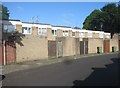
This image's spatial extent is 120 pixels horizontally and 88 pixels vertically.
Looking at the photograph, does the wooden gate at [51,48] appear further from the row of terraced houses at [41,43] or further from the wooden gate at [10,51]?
the wooden gate at [10,51]

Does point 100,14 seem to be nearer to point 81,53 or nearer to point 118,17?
point 118,17

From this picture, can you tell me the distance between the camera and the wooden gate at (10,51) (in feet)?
84.5

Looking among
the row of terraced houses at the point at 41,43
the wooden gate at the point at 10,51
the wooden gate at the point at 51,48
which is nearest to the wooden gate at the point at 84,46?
the row of terraced houses at the point at 41,43

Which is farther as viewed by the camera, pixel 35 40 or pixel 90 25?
pixel 90 25

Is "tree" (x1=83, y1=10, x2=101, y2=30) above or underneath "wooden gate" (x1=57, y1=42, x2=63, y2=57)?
above

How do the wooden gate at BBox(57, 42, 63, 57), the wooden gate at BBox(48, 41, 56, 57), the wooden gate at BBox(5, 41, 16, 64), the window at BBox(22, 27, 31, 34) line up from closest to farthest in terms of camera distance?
the wooden gate at BBox(5, 41, 16, 64) < the wooden gate at BBox(48, 41, 56, 57) < the wooden gate at BBox(57, 42, 63, 57) < the window at BBox(22, 27, 31, 34)

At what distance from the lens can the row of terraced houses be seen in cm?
2680

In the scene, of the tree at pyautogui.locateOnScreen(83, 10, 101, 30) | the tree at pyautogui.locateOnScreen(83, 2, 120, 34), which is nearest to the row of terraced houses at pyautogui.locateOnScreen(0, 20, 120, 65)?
the tree at pyautogui.locateOnScreen(83, 2, 120, 34)

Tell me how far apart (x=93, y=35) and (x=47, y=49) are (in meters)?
36.9

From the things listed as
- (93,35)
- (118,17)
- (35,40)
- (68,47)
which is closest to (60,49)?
(68,47)

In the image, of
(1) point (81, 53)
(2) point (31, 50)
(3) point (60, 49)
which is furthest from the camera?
(1) point (81, 53)

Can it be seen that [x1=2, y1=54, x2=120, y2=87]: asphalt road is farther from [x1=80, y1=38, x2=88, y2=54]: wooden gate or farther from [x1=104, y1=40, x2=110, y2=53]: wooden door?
[x1=104, y1=40, x2=110, y2=53]: wooden door

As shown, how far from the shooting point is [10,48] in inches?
1039

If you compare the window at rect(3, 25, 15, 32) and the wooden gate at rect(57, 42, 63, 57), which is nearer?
the wooden gate at rect(57, 42, 63, 57)
